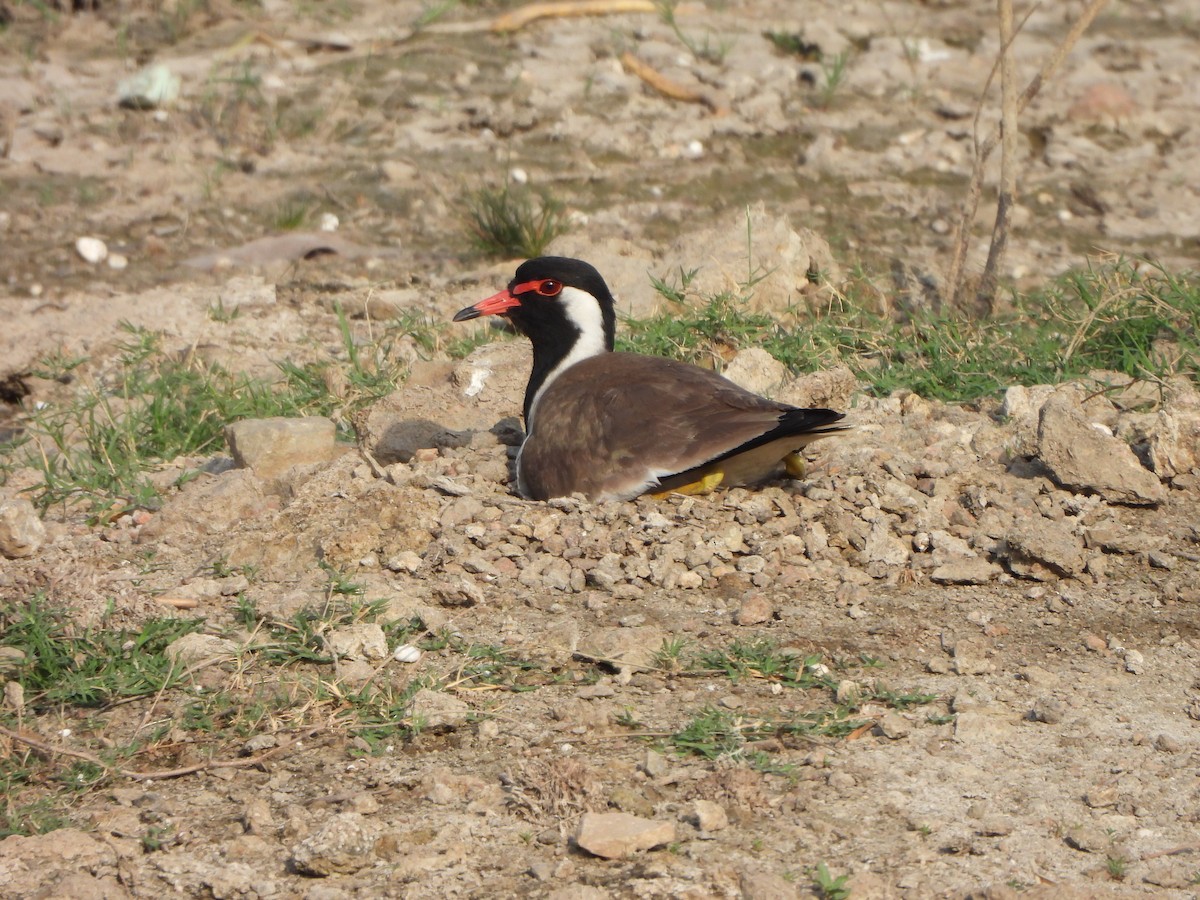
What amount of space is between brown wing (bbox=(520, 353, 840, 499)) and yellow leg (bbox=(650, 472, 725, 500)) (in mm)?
99

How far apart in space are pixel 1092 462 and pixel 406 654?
2280mm

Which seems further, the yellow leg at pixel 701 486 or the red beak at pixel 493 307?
the red beak at pixel 493 307

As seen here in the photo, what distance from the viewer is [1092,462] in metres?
4.83

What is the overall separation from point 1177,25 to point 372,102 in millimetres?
5805

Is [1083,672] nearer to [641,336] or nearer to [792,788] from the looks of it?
[792,788]

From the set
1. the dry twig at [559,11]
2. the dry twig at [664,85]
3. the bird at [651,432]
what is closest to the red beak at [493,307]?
the bird at [651,432]

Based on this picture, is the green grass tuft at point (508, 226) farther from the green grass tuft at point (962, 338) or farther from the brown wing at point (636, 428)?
the brown wing at point (636, 428)

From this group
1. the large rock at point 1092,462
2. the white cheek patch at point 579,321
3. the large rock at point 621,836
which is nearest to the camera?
the large rock at point 621,836

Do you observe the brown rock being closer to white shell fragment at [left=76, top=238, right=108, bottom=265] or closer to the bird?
the bird

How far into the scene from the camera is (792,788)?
11.3 feet

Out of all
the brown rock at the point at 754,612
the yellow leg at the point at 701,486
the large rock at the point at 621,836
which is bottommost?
the brown rock at the point at 754,612

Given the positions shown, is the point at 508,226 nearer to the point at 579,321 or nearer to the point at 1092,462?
the point at 579,321

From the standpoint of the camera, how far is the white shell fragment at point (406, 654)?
13.4ft

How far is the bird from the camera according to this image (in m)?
4.67
